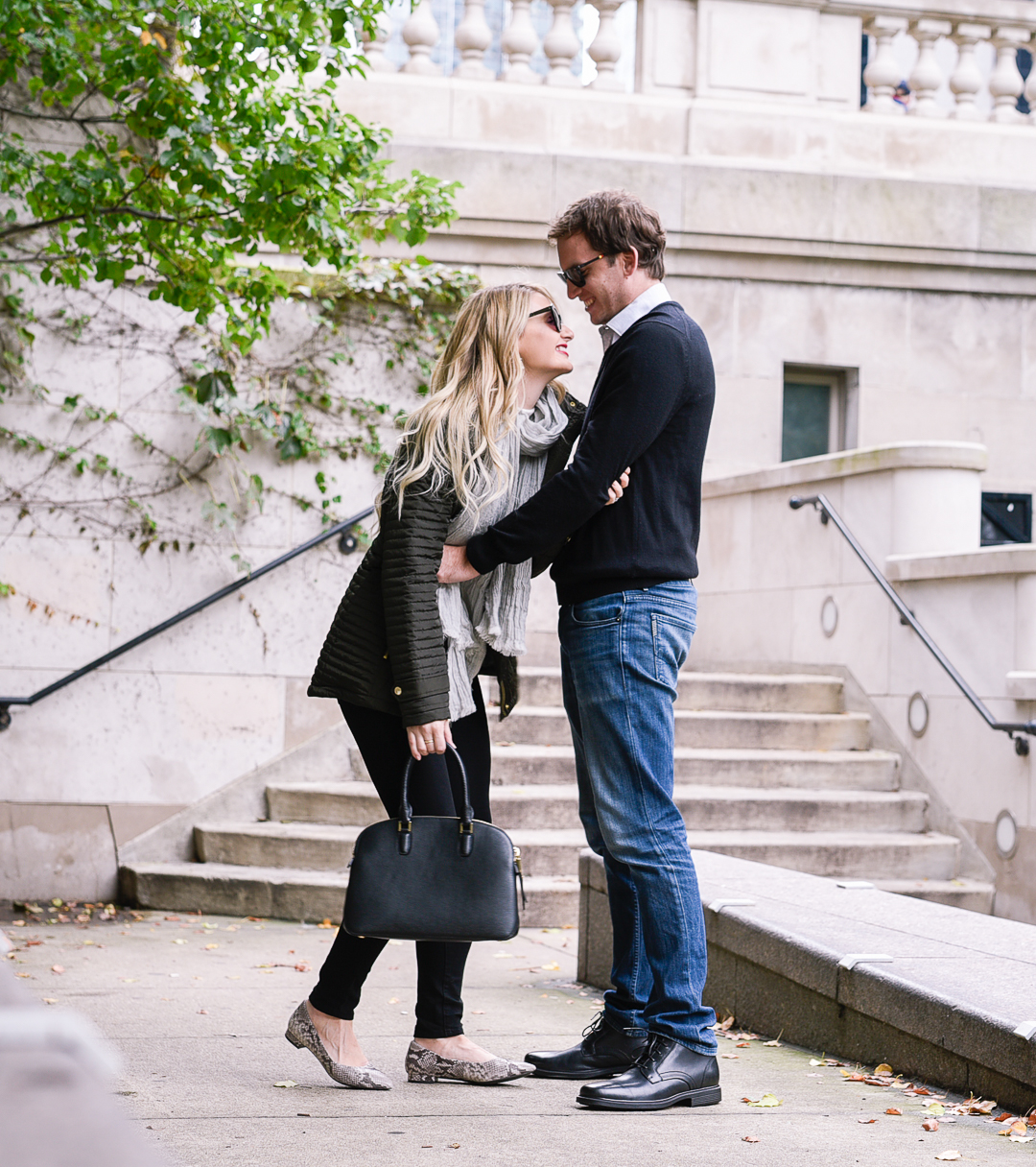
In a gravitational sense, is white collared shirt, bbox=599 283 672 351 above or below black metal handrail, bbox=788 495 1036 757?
above

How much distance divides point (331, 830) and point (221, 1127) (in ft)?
13.0

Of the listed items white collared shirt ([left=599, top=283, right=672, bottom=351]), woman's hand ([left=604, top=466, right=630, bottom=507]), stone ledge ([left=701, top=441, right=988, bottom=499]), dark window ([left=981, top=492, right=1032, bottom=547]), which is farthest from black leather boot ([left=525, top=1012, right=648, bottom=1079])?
dark window ([left=981, top=492, right=1032, bottom=547])

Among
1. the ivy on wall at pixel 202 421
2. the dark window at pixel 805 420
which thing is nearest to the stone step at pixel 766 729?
the ivy on wall at pixel 202 421

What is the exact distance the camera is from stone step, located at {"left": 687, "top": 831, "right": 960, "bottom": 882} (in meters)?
7.11

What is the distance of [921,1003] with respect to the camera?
3561 millimetres

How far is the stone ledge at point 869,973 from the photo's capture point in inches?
134

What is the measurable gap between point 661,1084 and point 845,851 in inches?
165

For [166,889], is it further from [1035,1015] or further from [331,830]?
[1035,1015]

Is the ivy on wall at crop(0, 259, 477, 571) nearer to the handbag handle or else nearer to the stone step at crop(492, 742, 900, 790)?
the stone step at crop(492, 742, 900, 790)

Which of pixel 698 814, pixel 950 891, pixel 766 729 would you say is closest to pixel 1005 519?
pixel 766 729

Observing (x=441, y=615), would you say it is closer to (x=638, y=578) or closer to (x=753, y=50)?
(x=638, y=578)

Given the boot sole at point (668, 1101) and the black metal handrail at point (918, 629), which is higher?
the black metal handrail at point (918, 629)

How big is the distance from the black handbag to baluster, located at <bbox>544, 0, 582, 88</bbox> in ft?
27.3

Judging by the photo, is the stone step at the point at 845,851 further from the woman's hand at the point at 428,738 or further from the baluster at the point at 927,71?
the baluster at the point at 927,71
